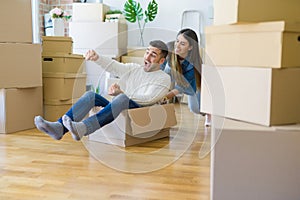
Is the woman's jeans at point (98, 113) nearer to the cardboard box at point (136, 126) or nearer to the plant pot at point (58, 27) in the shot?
the cardboard box at point (136, 126)

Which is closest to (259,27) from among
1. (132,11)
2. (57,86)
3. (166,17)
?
(57,86)

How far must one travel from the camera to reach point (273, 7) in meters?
1.15

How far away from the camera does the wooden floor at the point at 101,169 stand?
131 cm

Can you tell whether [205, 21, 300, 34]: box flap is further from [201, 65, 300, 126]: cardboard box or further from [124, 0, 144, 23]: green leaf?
[124, 0, 144, 23]: green leaf

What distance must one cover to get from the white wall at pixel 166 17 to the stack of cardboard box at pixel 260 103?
9.35 ft

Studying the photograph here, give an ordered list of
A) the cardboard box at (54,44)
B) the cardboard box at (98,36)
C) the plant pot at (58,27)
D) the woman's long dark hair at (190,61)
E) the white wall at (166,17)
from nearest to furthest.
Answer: the woman's long dark hair at (190,61) < the cardboard box at (54,44) < the plant pot at (58,27) < the cardboard box at (98,36) < the white wall at (166,17)

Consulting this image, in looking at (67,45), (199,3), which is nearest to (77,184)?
(67,45)

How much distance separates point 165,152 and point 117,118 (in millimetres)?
309

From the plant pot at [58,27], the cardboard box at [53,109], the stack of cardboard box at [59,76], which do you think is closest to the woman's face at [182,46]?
the stack of cardboard box at [59,76]

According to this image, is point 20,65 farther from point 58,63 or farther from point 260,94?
point 260,94

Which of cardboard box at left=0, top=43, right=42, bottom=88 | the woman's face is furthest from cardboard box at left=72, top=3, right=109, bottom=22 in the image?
the woman's face

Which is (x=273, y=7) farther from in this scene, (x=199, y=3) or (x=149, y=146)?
(x=199, y=3)

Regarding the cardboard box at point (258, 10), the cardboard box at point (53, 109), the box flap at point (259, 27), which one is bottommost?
the cardboard box at point (53, 109)

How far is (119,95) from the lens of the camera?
1893 millimetres
